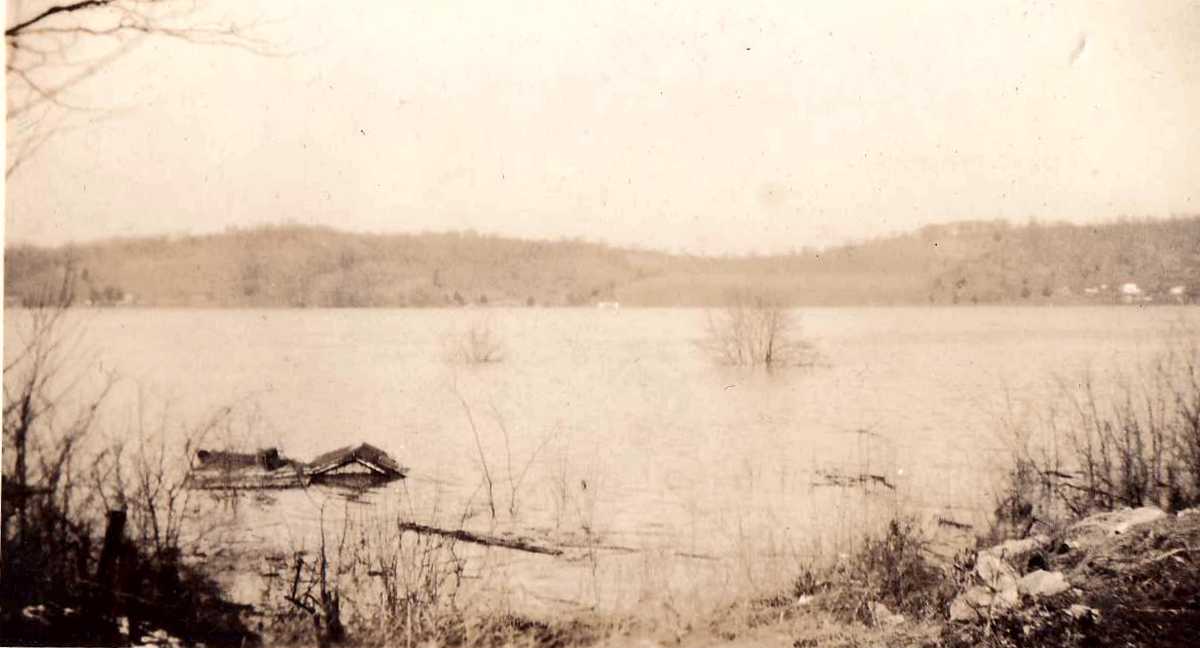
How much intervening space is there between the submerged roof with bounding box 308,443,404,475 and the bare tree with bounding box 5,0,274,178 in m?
1.80

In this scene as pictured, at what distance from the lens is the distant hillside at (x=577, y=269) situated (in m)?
4.02

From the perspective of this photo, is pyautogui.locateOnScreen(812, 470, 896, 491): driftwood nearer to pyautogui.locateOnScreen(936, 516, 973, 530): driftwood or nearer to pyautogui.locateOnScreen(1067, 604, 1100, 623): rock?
pyautogui.locateOnScreen(936, 516, 973, 530): driftwood

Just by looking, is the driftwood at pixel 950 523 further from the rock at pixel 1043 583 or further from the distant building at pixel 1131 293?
the distant building at pixel 1131 293

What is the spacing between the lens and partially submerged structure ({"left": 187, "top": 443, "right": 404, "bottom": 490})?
397 cm

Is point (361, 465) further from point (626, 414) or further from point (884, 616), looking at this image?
point (884, 616)

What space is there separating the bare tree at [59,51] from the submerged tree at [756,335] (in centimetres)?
264

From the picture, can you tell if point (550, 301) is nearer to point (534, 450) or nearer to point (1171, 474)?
point (534, 450)

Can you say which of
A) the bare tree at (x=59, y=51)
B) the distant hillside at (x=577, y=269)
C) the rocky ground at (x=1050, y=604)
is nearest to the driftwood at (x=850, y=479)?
the rocky ground at (x=1050, y=604)

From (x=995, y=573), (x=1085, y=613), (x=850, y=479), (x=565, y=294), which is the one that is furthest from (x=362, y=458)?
(x=1085, y=613)

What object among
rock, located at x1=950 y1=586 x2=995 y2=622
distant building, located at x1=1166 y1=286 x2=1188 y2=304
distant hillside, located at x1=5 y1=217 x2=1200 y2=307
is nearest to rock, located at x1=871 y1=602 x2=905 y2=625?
rock, located at x1=950 y1=586 x2=995 y2=622

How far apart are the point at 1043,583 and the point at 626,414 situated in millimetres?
1738

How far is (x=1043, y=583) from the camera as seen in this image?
364cm

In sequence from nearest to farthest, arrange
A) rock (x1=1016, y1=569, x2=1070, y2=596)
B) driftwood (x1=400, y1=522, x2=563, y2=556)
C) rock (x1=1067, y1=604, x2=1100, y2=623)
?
rock (x1=1067, y1=604, x2=1100, y2=623) < rock (x1=1016, y1=569, x2=1070, y2=596) < driftwood (x1=400, y1=522, x2=563, y2=556)

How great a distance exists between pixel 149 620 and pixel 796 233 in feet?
10.2
